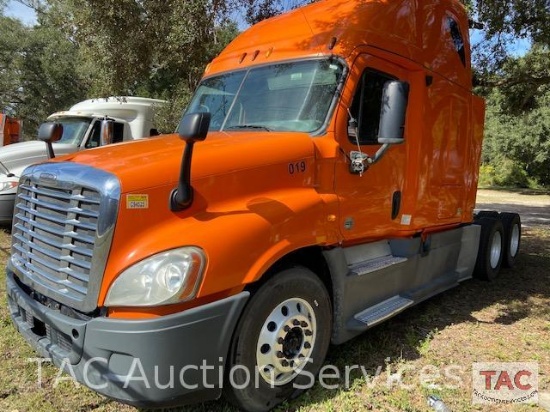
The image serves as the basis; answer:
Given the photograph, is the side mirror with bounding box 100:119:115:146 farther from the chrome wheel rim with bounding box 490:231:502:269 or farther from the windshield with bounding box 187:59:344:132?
the chrome wheel rim with bounding box 490:231:502:269

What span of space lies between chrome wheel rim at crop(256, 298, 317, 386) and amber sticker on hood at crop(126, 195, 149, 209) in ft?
3.69

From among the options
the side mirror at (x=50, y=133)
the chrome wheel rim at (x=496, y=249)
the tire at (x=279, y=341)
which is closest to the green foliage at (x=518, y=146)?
the chrome wheel rim at (x=496, y=249)

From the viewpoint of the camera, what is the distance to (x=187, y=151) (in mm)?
2844

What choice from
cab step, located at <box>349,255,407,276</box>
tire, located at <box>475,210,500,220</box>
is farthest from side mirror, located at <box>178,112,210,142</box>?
tire, located at <box>475,210,500,220</box>

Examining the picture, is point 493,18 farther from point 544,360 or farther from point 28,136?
point 28,136

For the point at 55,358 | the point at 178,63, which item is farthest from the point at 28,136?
the point at 55,358

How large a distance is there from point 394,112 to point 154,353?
2507 millimetres

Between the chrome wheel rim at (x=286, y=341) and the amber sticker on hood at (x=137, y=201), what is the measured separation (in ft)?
3.69

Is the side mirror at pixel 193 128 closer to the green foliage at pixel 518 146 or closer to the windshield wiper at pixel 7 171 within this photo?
the windshield wiper at pixel 7 171

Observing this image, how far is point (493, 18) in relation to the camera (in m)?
8.37

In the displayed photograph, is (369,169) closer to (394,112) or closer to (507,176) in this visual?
(394,112)

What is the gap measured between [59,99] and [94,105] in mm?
17509

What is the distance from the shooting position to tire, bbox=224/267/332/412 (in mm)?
3125

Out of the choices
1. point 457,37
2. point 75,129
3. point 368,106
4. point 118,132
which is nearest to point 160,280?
point 368,106
